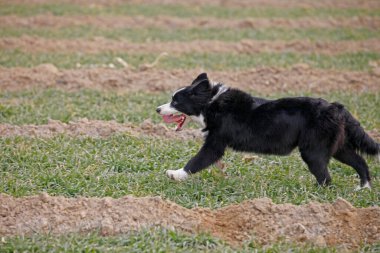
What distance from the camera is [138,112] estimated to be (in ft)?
34.6

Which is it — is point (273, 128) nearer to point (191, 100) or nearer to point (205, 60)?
point (191, 100)

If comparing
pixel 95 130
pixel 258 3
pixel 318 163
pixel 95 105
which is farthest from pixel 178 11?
pixel 318 163

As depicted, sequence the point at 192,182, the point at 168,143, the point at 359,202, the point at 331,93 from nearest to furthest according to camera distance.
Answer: the point at 359,202 < the point at 192,182 < the point at 168,143 < the point at 331,93

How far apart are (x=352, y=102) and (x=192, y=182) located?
526 centimetres

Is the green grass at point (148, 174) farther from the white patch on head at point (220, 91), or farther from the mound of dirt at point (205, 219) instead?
the white patch on head at point (220, 91)

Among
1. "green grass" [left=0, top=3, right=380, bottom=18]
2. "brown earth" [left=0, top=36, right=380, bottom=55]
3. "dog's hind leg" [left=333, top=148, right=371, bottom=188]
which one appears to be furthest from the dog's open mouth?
"green grass" [left=0, top=3, right=380, bottom=18]

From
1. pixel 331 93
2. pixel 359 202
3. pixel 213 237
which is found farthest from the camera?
pixel 331 93

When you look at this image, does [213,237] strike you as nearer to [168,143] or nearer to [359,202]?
[359,202]

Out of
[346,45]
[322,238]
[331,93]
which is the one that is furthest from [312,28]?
[322,238]

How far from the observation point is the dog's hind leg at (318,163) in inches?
274

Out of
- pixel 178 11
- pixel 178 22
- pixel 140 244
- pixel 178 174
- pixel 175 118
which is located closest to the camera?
pixel 140 244

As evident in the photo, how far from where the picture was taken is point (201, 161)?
7.21 meters

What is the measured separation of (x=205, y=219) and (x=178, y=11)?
15362 millimetres

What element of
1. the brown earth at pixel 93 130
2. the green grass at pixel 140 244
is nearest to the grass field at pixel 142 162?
the green grass at pixel 140 244
